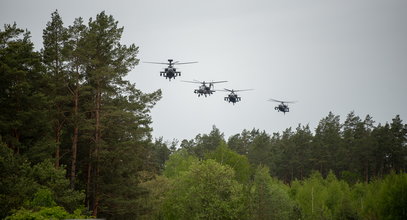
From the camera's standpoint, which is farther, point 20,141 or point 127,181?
point 127,181

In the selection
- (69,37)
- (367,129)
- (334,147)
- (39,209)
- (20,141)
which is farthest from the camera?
(367,129)

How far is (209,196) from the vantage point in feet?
112

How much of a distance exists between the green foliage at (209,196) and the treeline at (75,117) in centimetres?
465

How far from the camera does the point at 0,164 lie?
22562mm

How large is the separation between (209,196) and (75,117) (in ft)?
46.0

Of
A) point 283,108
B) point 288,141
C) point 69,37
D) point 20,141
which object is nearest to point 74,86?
point 69,37

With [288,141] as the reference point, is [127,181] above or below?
below

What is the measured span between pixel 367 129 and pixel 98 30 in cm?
7752

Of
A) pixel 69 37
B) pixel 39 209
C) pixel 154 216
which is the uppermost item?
pixel 69 37

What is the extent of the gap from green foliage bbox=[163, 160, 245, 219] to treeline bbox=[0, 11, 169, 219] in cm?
465

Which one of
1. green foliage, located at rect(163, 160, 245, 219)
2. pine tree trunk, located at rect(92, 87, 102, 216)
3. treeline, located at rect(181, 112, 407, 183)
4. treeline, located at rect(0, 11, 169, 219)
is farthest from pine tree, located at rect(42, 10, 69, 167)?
treeline, located at rect(181, 112, 407, 183)

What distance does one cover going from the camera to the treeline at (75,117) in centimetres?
2658

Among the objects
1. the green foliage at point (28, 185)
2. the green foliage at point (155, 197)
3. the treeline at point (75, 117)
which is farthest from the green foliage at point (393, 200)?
the green foliage at point (28, 185)

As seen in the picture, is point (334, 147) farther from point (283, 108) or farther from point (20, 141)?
point (20, 141)
